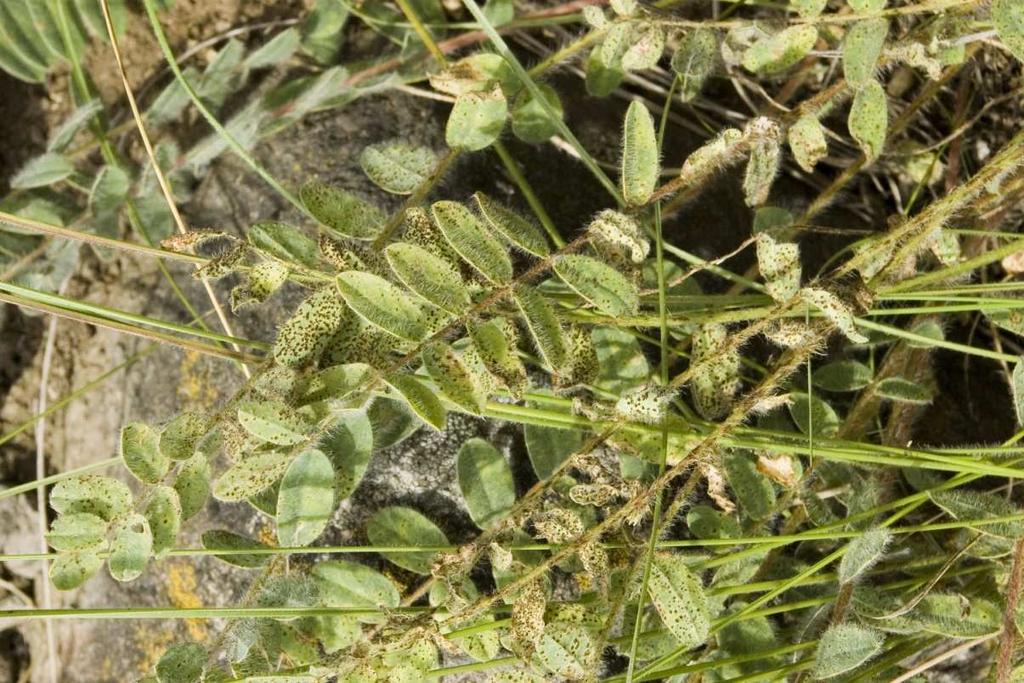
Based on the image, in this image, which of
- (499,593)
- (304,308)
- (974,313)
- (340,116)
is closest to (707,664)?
(499,593)

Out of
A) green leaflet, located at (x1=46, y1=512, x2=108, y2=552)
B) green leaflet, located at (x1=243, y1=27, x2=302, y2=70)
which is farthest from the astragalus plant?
green leaflet, located at (x1=243, y1=27, x2=302, y2=70)

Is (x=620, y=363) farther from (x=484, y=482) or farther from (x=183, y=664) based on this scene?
(x=183, y=664)

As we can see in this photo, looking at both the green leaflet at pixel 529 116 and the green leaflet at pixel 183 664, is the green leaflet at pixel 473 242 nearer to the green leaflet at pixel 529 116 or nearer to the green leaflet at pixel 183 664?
the green leaflet at pixel 529 116

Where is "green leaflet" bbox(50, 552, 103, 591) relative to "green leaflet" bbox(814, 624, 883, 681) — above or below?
above

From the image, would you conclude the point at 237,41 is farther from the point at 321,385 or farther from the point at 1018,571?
the point at 1018,571

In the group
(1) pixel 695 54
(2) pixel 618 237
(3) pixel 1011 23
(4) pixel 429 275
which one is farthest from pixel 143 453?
(3) pixel 1011 23

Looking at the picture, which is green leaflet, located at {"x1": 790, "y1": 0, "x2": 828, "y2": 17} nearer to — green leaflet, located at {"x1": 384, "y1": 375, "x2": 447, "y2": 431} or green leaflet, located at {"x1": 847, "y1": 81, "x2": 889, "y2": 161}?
green leaflet, located at {"x1": 847, "y1": 81, "x2": 889, "y2": 161}
